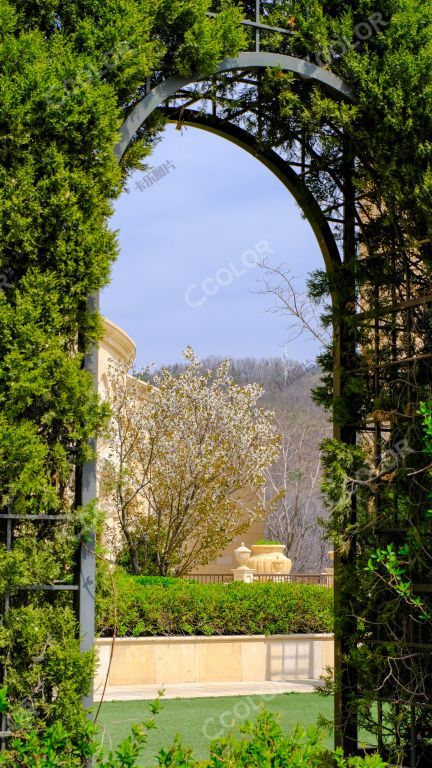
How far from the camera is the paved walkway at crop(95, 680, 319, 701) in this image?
10.1 meters

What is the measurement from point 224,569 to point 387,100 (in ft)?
81.1

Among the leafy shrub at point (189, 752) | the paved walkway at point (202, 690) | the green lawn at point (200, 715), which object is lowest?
the paved walkway at point (202, 690)

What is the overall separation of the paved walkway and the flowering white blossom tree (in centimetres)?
460

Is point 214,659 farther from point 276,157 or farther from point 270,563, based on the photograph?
point 270,563

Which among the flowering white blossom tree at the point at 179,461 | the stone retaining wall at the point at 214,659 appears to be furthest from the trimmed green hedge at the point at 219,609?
the flowering white blossom tree at the point at 179,461

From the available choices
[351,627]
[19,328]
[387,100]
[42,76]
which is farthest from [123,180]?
[351,627]

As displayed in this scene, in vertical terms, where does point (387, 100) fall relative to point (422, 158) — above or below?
above

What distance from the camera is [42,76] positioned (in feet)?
12.4

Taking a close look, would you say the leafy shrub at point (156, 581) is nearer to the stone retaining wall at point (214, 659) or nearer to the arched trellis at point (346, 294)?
the stone retaining wall at point (214, 659)

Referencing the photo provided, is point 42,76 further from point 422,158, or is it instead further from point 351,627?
point 351,627

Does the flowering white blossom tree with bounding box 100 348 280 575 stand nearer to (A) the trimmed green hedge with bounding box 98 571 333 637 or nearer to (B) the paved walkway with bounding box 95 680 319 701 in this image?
(A) the trimmed green hedge with bounding box 98 571 333 637

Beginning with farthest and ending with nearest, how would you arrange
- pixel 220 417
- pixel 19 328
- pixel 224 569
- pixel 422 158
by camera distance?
pixel 224 569 < pixel 220 417 < pixel 422 158 < pixel 19 328

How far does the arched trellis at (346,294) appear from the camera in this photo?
468cm

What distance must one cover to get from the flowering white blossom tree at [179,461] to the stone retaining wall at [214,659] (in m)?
3.93
